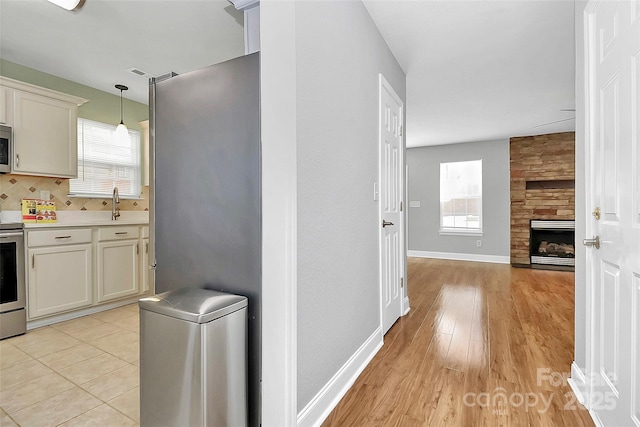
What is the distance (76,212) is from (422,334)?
12.7 feet

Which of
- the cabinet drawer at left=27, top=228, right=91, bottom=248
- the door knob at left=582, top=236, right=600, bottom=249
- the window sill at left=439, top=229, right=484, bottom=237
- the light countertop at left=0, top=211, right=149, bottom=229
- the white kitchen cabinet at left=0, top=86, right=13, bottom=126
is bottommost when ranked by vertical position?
the window sill at left=439, top=229, right=484, bottom=237

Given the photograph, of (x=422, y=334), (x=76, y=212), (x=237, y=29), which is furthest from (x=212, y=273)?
(x=76, y=212)

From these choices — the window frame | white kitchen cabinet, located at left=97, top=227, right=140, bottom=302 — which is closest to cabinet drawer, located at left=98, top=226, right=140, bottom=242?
white kitchen cabinet, located at left=97, top=227, right=140, bottom=302

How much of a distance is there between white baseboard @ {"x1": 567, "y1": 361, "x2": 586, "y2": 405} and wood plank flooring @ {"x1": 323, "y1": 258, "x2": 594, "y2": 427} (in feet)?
0.10

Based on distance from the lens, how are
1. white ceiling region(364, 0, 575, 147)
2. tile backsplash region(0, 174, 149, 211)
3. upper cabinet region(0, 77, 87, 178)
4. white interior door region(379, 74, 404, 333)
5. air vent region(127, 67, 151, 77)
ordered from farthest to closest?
1. air vent region(127, 67, 151, 77)
2. tile backsplash region(0, 174, 149, 211)
3. upper cabinet region(0, 77, 87, 178)
4. white interior door region(379, 74, 404, 333)
5. white ceiling region(364, 0, 575, 147)

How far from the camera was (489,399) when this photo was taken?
1.72m

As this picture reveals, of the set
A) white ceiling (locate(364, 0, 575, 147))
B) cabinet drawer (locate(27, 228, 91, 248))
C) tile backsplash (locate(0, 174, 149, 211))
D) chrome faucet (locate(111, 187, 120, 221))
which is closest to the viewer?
white ceiling (locate(364, 0, 575, 147))

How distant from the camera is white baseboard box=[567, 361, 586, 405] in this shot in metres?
1.68

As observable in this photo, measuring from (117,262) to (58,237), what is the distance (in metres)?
0.62

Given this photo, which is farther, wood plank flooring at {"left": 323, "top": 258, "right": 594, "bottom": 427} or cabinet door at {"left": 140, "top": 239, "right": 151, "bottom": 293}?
cabinet door at {"left": 140, "top": 239, "right": 151, "bottom": 293}

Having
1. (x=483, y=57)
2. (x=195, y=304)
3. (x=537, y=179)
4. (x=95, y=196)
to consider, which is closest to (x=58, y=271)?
(x=95, y=196)

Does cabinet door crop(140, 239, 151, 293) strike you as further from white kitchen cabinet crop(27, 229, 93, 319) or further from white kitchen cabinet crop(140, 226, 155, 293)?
white kitchen cabinet crop(27, 229, 93, 319)

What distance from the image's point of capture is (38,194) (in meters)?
3.31

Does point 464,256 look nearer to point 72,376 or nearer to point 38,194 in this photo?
point 72,376
